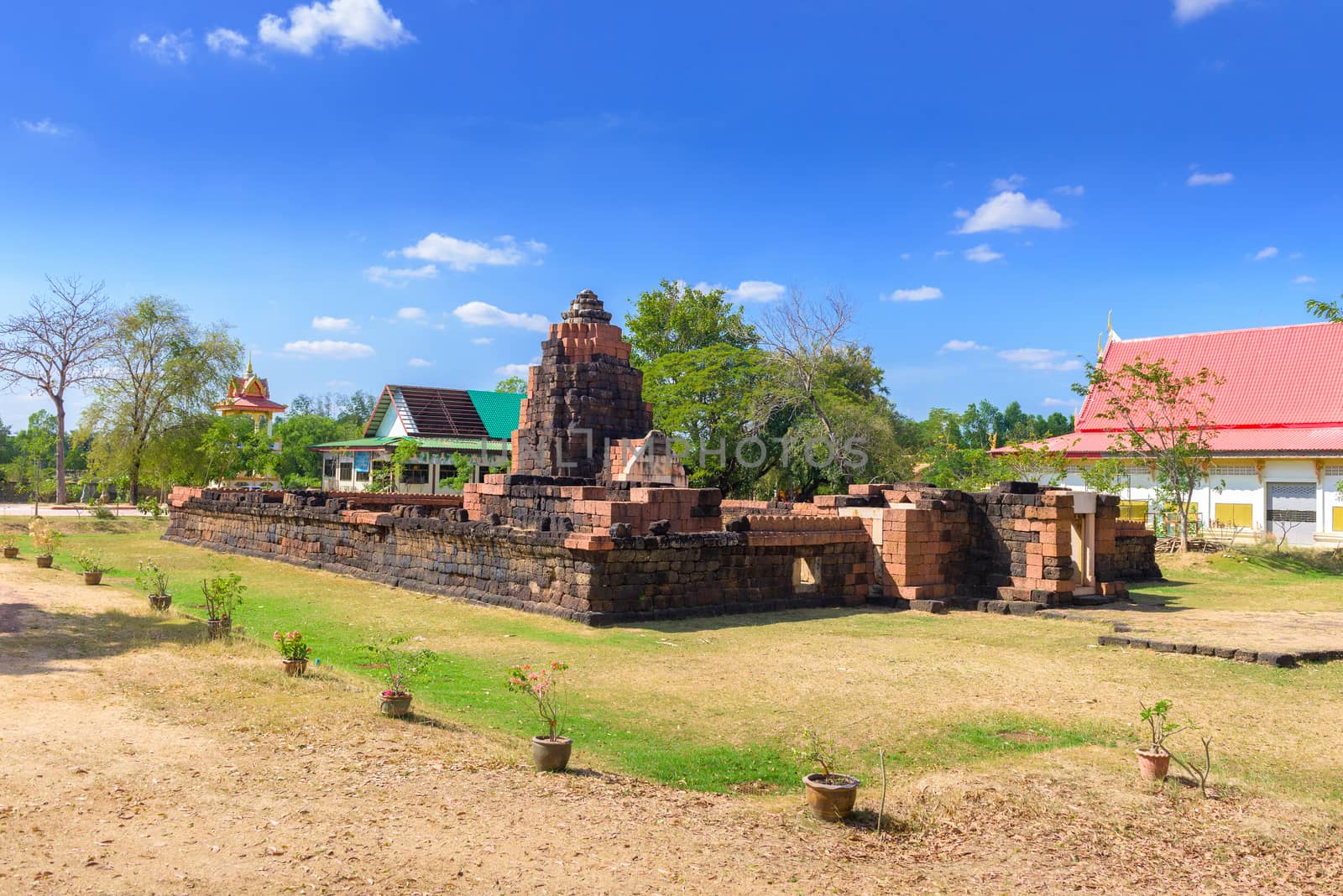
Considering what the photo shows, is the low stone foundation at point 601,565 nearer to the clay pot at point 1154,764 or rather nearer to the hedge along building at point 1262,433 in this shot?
the clay pot at point 1154,764

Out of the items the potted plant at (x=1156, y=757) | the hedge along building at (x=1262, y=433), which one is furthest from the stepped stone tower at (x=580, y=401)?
the potted plant at (x=1156, y=757)

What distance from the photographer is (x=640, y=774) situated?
6527 millimetres

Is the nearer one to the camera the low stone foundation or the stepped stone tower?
the low stone foundation

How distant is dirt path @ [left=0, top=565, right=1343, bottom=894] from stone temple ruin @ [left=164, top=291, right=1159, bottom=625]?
22.6ft

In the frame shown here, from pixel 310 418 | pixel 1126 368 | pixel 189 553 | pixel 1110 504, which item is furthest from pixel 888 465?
pixel 310 418

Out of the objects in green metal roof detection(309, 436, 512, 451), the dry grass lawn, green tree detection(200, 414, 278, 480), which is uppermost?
green metal roof detection(309, 436, 512, 451)

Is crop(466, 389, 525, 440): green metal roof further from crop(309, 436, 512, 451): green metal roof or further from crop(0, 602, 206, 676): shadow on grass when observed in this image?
crop(0, 602, 206, 676): shadow on grass

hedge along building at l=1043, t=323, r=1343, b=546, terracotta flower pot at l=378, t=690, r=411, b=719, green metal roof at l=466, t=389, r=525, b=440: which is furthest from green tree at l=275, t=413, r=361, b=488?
terracotta flower pot at l=378, t=690, r=411, b=719

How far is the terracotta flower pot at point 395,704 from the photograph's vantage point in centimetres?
727

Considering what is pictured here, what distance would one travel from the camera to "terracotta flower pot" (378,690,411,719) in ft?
23.9

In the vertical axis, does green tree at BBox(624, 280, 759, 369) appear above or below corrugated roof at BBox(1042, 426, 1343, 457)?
above

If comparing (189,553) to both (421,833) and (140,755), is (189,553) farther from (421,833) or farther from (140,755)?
(421,833)

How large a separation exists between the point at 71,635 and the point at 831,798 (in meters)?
8.29

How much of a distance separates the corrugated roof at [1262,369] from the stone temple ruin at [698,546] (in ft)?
38.4
